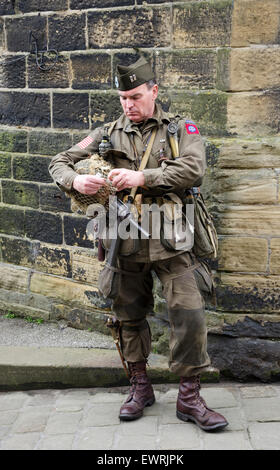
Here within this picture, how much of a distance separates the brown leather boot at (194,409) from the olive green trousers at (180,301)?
0.10m

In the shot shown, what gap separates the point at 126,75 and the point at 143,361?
70.0 inches

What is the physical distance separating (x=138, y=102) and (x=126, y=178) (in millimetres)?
487

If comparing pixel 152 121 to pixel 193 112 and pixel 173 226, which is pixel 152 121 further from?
pixel 193 112

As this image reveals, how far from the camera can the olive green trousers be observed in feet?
11.3

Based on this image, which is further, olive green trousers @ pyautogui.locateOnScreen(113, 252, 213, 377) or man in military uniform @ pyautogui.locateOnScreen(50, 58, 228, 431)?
olive green trousers @ pyautogui.locateOnScreen(113, 252, 213, 377)

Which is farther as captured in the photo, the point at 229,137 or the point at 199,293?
the point at 229,137

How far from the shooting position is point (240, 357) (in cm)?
422

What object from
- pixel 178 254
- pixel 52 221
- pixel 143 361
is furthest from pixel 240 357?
pixel 52 221

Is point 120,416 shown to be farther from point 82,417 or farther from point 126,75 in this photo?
point 126,75

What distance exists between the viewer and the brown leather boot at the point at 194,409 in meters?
3.49

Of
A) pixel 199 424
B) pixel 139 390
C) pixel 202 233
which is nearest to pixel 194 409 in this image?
pixel 199 424

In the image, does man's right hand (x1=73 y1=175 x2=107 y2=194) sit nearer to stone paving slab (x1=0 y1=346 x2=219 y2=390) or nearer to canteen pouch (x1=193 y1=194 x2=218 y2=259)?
canteen pouch (x1=193 y1=194 x2=218 y2=259)

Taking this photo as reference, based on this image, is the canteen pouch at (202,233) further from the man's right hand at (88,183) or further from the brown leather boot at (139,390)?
the brown leather boot at (139,390)

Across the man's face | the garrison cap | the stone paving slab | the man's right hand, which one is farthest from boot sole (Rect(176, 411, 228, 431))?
the garrison cap
